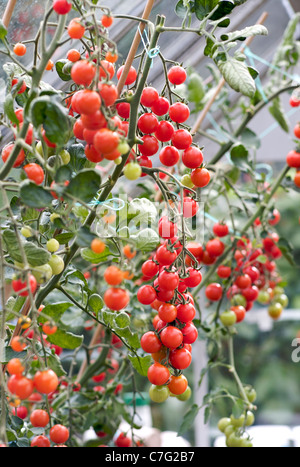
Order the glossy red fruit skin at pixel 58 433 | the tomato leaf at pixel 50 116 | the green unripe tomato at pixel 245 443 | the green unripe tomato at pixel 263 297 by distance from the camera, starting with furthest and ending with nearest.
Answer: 1. the green unripe tomato at pixel 263 297
2. the green unripe tomato at pixel 245 443
3. the glossy red fruit skin at pixel 58 433
4. the tomato leaf at pixel 50 116

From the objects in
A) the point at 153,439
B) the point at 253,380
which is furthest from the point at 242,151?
the point at 253,380

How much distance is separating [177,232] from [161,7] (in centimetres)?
55

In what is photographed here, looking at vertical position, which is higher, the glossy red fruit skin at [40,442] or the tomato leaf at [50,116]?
the tomato leaf at [50,116]

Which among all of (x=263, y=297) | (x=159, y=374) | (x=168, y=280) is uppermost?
(x=168, y=280)

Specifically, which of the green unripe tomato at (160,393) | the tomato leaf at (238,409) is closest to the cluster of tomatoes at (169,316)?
the green unripe tomato at (160,393)

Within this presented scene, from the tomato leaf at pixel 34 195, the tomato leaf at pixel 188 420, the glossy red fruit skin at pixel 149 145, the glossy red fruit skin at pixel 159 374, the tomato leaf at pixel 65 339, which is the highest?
the glossy red fruit skin at pixel 149 145

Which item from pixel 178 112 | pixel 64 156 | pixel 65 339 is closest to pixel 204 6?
pixel 178 112

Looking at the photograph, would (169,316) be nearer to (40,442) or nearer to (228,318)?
(40,442)

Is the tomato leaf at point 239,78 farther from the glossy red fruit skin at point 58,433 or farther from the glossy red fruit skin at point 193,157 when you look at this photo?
the glossy red fruit skin at point 58,433

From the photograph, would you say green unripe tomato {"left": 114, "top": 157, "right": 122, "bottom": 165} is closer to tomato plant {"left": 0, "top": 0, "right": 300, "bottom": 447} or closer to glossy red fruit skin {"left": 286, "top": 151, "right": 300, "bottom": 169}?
tomato plant {"left": 0, "top": 0, "right": 300, "bottom": 447}

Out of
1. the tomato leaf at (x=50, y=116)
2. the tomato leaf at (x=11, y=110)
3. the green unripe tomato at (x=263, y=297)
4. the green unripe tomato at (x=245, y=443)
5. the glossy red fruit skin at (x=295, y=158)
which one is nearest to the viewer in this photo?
the tomato leaf at (x=50, y=116)

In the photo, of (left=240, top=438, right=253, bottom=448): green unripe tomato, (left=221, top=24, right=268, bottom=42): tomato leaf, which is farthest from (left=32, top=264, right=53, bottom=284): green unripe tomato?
(left=240, top=438, right=253, bottom=448): green unripe tomato

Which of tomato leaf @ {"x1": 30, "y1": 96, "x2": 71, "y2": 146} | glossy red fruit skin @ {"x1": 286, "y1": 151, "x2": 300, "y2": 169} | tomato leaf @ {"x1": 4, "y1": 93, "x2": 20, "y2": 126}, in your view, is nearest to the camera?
tomato leaf @ {"x1": 30, "y1": 96, "x2": 71, "y2": 146}

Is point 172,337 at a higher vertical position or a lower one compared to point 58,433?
higher
